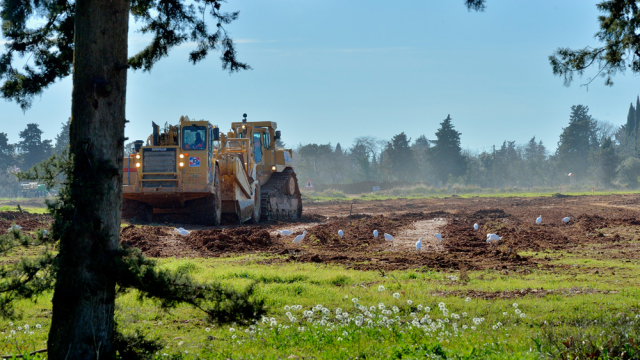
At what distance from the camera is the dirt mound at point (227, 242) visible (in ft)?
49.0

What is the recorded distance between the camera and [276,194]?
27.7 meters

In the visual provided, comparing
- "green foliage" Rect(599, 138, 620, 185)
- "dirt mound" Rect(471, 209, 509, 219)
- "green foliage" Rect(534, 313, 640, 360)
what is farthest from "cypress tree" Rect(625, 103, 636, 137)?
"green foliage" Rect(534, 313, 640, 360)

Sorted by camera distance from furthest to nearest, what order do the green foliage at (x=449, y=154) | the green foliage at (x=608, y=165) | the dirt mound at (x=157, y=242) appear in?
the green foliage at (x=449, y=154) < the green foliage at (x=608, y=165) < the dirt mound at (x=157, y=242)

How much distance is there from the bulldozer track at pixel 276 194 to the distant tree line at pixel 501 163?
61492 millimetres

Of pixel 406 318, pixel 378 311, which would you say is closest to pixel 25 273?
pixel 378 311

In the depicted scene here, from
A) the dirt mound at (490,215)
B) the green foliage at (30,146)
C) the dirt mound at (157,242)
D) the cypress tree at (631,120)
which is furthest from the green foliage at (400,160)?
the dirt mound at (157,242)

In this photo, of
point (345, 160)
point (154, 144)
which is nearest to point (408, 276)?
point (154, 144)

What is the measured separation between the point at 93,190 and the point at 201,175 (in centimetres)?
1543

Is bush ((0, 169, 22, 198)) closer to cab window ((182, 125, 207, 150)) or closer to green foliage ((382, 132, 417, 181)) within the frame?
green foliage ((382, 132, 417, 181))

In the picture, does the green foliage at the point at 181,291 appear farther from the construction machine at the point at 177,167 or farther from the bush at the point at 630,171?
the bush at the point at 630,171

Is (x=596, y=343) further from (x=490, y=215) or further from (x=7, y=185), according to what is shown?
(x=7, y=185)

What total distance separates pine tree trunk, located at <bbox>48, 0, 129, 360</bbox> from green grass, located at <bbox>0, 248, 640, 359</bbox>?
0.95 metres

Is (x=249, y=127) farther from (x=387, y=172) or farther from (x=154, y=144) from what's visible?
(x=387, y=172)

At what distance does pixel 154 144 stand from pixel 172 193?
7.82ft
